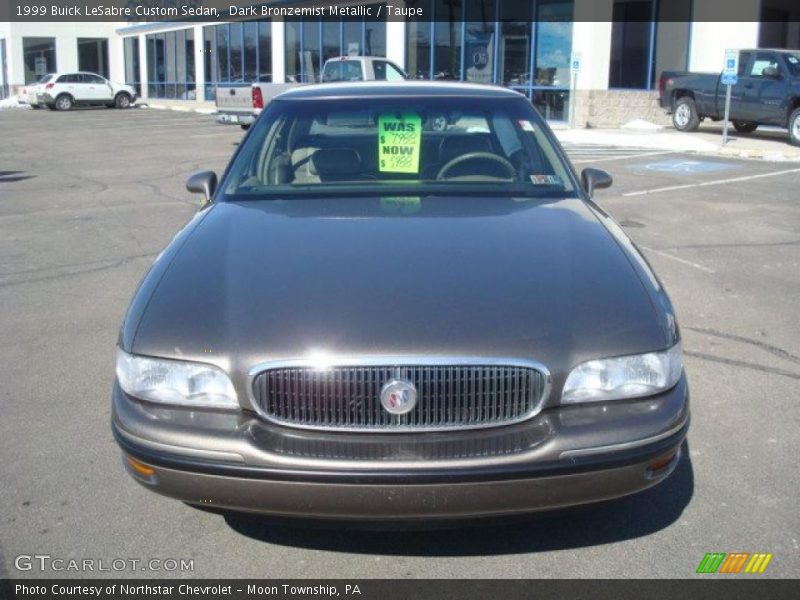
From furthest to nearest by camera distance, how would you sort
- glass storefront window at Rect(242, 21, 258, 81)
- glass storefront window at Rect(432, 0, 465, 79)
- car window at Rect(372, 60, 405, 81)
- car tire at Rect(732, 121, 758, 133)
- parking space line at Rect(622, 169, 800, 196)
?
glass storefront window at Rect(242, 21, 258, 81) → glass storefront window at Rect(432, 0, 465, 79) → car window at Rect(372, 60, 405, 81) → car tire at Rect(732, 121, 758, 133) → parking space line at Rect(622, 169, 800, 196)

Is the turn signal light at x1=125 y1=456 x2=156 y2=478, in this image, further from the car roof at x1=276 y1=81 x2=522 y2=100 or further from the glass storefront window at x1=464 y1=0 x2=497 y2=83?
the glass storefront window at x1=464 y1=0 x2=497 y2=83

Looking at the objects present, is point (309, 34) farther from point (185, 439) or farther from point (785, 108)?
point (185, 439)

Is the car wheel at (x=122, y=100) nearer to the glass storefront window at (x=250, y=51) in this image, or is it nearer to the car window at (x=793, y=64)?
the glass storefront window at (x=250, y=51)

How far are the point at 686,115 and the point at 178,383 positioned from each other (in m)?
20.0

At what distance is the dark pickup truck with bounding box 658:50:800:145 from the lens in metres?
17.9

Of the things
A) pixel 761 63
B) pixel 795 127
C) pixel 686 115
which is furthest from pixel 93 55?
pixel 795 127

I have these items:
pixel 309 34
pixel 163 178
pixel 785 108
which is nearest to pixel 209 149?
pixel 163 178

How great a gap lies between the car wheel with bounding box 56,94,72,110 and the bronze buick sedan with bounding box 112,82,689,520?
125 ft

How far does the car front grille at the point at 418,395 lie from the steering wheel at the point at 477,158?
5.99ft

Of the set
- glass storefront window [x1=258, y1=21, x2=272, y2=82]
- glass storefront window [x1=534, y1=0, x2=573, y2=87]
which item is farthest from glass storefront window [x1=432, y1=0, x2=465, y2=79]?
glass storefront window [x1=258, y1=21, x2=272, y2=82]

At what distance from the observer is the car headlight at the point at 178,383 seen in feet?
9.36

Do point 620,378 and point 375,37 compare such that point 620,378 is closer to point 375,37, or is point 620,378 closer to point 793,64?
point 793,64

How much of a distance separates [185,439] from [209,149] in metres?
17.5
